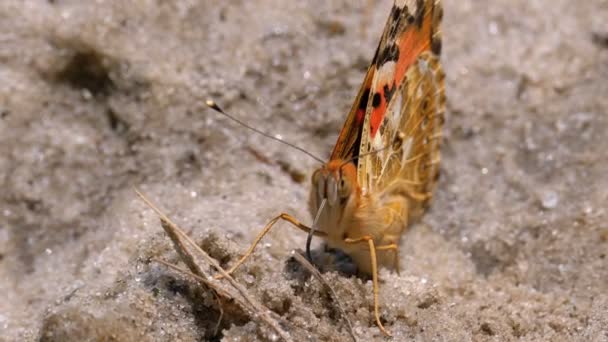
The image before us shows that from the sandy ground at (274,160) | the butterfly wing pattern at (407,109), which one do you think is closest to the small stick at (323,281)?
the sandy ground at (274,160)

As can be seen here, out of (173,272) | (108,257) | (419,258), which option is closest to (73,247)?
(108,257)

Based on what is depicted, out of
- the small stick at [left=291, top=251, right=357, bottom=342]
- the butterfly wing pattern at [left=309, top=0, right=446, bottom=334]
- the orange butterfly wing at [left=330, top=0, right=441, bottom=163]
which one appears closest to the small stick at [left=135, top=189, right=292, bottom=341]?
the small stick at [left=291, top=251, right=357, bottom=342]

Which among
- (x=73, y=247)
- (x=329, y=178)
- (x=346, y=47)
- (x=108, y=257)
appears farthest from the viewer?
(x=346, y=47)

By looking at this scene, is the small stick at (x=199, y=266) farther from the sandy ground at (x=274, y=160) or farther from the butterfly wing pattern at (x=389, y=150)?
the butterfly wing pattern at (x=389, y=150)

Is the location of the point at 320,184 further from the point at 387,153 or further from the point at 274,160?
the point at 274,160

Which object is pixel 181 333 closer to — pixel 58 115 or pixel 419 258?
pixel 419 258

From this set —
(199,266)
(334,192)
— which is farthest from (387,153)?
(199,266)

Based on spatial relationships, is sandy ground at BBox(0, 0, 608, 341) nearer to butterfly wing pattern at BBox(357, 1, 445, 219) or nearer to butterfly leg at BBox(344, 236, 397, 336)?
butterfly leg at BBox(344, 236, 397, 336)
